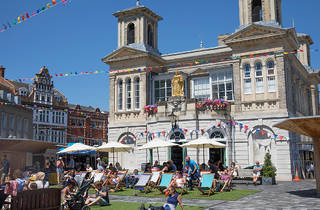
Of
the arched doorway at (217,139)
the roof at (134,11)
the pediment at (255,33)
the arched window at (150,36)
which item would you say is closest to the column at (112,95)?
the arched window at (150,36)

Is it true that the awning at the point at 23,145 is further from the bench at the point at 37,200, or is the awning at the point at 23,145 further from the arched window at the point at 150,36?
the arched window at the point at 150,36

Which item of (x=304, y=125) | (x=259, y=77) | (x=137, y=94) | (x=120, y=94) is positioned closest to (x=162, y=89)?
(x=137, y=94)

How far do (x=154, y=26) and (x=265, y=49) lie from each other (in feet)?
38.4

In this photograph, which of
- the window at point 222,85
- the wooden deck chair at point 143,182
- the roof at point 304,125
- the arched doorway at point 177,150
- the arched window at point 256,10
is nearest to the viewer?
the roof at point 304,125

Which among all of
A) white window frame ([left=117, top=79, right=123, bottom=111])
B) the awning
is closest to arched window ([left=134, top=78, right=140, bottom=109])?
white window frame ([left=117, top=79, right=123, bottom=111])

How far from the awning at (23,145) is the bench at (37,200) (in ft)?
30.3

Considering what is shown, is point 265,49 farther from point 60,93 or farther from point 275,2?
point 60,93

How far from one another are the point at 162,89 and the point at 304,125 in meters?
16.9

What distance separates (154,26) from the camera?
3350 centimetres

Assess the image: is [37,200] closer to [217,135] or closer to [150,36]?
[217,135]

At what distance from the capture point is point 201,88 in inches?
1144

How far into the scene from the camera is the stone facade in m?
25.0

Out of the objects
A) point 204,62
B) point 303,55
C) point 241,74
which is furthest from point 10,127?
point 303,55

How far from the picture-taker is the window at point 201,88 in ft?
94.2
